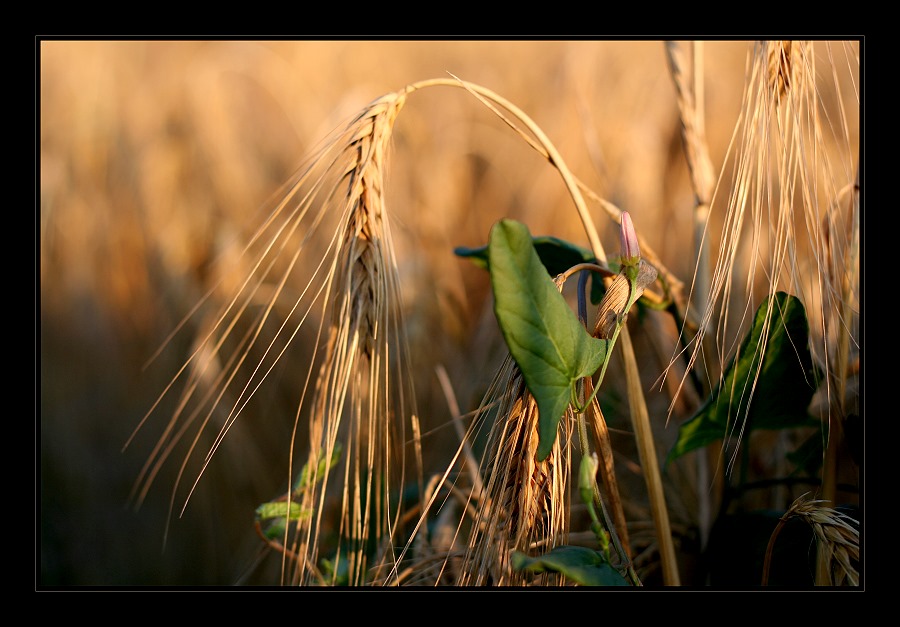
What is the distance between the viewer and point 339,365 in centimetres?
44

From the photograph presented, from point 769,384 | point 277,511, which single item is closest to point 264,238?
point 277,511

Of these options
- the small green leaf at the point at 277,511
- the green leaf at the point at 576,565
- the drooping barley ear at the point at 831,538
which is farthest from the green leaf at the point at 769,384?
the small green leaf at the point at 277,511

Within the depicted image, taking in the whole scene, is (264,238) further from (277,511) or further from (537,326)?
(537,326)

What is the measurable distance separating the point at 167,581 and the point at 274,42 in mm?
910

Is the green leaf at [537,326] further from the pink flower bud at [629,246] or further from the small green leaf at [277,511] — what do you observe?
the small green leaf at [277,511]

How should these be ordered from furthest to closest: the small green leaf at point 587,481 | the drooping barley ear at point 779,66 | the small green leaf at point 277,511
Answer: the small green leaf at point 277,511, the drooping barley ear at point 779,66, the small green leaf at point 587,481

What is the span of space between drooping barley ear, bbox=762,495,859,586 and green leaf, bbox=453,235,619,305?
0.19 metres

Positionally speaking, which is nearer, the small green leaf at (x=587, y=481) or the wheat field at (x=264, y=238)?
the small green leaf at (x=587, y=481)

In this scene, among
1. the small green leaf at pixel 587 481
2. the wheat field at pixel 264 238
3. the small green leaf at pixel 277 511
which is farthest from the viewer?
the wheat field at pixel 264 238

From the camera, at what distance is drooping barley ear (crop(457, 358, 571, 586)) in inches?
15.5

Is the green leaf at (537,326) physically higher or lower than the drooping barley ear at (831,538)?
higher

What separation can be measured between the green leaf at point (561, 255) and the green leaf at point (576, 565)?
0.72 feet

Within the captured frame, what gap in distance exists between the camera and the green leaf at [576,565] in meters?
0.33

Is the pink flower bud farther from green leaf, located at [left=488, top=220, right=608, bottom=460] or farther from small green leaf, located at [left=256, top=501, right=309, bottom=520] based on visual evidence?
small green leaf, located at [left=256, top=501, right=309, bottom=520]
